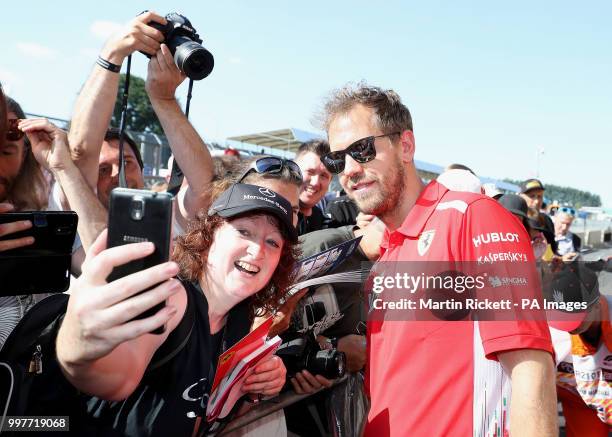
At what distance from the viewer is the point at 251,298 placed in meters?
2.14

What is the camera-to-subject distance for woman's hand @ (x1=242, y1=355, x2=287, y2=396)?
198 centimetres

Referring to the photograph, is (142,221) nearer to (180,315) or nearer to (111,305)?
(111,305)

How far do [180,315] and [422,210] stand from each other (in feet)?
4.18

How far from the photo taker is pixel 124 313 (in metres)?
0.93

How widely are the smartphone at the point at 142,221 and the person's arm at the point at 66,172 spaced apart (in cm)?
134

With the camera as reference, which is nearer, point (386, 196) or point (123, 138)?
point (123, 138)

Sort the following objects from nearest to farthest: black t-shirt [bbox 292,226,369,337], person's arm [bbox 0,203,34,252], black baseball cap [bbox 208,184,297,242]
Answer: person's arm [bbox 0,203,34,252]
black baseball cap [bbox 208,184,297,242]
black t-shirt [bbox 292,226,369,337]

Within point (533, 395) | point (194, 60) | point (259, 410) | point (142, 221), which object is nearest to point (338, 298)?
point (259, 410)

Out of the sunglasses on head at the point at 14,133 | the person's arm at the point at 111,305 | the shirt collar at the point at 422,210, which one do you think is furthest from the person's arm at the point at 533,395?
the sunglasses on head at the point at 14,133

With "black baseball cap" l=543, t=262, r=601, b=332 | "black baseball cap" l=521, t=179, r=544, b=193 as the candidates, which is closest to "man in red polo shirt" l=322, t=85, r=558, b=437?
"black baseball cap" l=543, t=262, r=601, b=332

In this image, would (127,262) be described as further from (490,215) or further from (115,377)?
(490,215)

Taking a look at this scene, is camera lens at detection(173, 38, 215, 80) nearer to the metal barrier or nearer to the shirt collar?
the shirt collar

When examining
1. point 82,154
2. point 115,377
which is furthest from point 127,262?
point 82,154

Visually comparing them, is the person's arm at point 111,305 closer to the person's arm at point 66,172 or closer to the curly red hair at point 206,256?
the curly red hair at point 206,256
